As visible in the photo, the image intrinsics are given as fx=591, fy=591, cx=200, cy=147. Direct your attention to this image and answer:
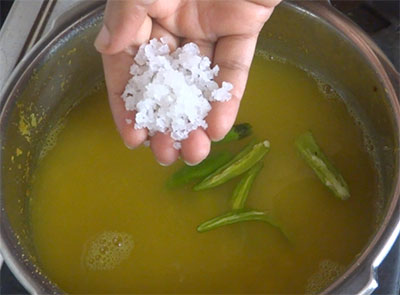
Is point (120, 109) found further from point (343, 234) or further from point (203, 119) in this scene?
point (343, 234)

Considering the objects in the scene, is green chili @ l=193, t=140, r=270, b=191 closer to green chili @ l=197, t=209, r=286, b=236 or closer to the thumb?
green chili @ l=197, t=209, r=286, b=236

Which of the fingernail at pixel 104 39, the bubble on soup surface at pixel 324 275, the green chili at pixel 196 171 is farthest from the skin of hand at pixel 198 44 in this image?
the bubble on soup surface at pixel 324 275

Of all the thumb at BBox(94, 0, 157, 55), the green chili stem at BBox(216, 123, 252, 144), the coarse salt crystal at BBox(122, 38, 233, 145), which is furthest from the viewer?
the green chili stem at BBox(216, 123, 252, 144)

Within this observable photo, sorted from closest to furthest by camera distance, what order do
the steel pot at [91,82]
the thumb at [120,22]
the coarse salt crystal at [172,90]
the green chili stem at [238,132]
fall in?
the thumb at [120,22] < the coarse salt crystal at [172,90] < the steel pot at [91,82] < the green chili stem at [238,132]

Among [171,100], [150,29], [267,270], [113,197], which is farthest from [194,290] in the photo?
[150,29]

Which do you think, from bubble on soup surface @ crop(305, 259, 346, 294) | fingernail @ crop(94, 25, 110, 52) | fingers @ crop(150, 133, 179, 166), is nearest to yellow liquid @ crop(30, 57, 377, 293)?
bubble on soup surface @ crop(305, 259, 346, 294)

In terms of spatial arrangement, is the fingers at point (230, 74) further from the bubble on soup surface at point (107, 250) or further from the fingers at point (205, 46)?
the bubble on soup surface at point (107, 250)

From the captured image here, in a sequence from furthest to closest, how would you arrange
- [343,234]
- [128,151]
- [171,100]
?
[128,151], [343,234], [171,100]
